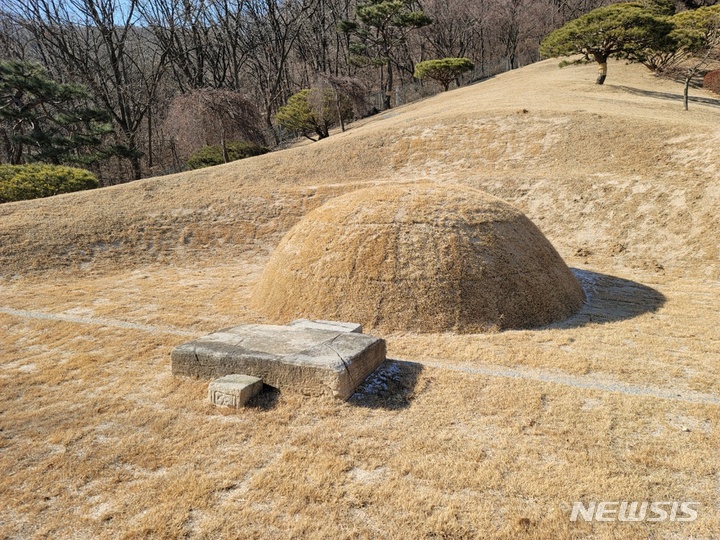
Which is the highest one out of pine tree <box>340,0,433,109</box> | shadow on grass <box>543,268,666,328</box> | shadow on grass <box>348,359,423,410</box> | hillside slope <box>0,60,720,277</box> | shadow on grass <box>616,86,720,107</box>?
pine tree <box>340,0,433,109</box>

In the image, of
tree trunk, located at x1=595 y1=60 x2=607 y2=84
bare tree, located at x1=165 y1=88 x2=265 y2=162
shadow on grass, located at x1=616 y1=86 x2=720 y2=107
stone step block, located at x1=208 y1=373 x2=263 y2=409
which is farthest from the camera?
tree trunk, located at x1=595 y1=60 x2=607 y2=84

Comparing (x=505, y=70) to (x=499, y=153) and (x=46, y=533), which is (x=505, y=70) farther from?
(x=46, y=533)

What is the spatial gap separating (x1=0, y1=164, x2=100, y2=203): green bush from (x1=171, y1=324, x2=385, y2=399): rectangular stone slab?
16.3 meters

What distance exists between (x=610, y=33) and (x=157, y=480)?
97.8 feet

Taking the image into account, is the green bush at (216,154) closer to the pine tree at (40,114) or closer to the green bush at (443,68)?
the pine tree at (40,114)

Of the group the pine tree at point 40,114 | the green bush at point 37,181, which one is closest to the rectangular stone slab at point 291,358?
the green bush at point 37,181

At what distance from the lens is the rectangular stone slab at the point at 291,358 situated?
4902mm

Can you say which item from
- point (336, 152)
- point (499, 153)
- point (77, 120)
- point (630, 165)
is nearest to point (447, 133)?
point (499, 153)

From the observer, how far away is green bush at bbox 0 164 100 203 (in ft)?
55.1

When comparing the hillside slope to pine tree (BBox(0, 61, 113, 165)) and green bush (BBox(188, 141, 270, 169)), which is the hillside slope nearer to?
green bush (BBox(188, 141, 270, 169))

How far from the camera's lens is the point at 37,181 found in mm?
17516

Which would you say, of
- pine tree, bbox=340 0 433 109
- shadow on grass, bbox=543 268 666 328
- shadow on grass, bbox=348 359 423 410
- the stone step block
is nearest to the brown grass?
shadow on grass, bbox=543 268 666 328

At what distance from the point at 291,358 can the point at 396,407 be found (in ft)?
4.37

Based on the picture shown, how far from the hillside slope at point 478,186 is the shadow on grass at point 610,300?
180 cm
